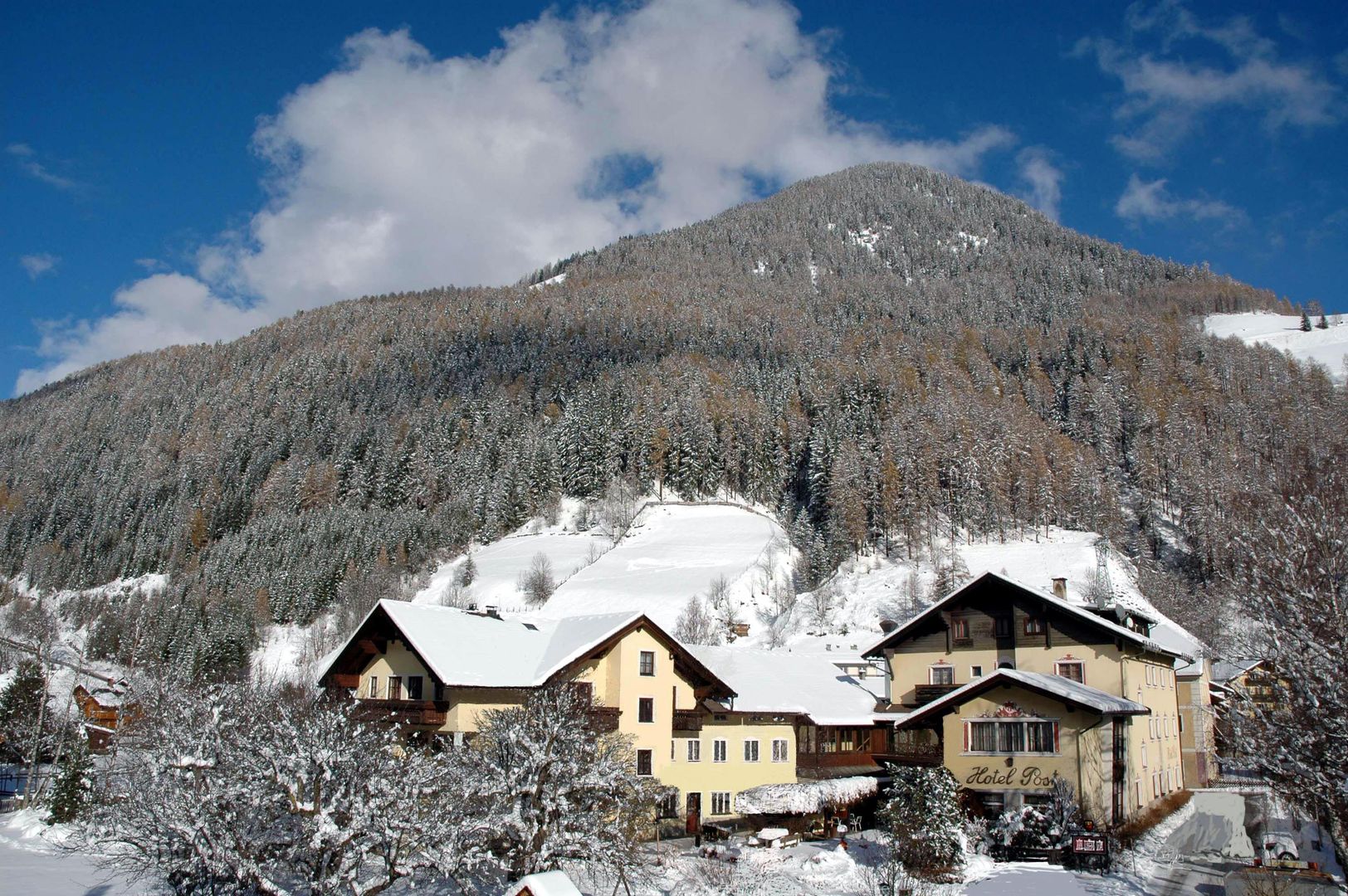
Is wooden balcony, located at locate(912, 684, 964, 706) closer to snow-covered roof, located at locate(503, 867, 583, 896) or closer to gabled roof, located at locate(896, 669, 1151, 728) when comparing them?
gabled roof, located at locate(896, 669, 1151, 728)

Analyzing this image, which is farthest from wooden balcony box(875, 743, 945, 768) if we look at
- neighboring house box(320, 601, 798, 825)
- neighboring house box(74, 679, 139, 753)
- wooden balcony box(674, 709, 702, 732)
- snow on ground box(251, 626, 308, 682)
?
snow on ground box(251, 626, 308, 682)

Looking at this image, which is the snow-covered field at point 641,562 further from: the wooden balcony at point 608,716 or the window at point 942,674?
the wooden balcony at point 608,716

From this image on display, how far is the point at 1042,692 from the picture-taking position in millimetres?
33406

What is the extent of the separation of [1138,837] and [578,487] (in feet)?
364

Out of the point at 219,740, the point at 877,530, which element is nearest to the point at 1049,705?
the point at 219,740

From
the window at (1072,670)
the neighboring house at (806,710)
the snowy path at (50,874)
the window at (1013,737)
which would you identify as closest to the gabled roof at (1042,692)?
the window at (1013,737)

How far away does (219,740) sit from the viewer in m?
18.2

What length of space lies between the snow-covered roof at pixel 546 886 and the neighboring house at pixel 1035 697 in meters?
24.1

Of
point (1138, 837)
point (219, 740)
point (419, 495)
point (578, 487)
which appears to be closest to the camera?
point (219, 740)

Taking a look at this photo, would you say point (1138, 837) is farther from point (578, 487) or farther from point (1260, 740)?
point (578, 487)

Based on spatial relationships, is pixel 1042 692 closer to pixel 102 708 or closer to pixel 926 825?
pixel 926 825

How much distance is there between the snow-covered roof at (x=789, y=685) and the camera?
42.1 m

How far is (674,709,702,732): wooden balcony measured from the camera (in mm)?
38156

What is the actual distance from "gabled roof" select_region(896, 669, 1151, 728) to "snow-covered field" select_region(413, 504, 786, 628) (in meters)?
54.2
